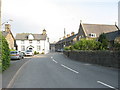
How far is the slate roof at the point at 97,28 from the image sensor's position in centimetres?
6607

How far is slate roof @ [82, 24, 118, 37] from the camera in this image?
66075mm

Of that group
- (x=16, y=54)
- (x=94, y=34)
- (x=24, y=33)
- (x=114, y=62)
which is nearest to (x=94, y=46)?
(x=16, y=54)

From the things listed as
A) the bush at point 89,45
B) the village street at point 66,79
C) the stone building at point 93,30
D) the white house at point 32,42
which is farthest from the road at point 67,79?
the white house at point 32,42

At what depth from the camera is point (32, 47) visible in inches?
3433

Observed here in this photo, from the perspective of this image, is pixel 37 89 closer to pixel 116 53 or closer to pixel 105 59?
pixel 116 53

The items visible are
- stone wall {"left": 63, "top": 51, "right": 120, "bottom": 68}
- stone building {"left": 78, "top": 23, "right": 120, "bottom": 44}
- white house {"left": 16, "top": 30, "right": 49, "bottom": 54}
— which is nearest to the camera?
stone wall {"left": 63, "top": 51, "right": 120, "bottom": 68}

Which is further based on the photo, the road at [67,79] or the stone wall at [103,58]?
the stone wall at [103,58]

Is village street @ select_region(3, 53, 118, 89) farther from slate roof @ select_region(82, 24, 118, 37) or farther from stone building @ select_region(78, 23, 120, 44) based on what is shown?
slate roof @ select_region(82, 24, 118, 37)

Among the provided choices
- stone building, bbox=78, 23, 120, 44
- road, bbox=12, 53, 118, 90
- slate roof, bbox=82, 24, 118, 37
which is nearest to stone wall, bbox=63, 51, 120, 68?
road, bbox=12, 53, 118, 90

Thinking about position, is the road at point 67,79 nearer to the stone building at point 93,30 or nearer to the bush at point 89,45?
the bush at point 89,45

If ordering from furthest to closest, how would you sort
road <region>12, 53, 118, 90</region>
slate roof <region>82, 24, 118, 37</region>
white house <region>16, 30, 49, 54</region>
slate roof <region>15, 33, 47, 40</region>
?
slate roof <region>15, 33, 47, 40</region>, white house <region>16, 30, 49, 54</region>, slate roof <region>82, 24, 118, 37</region>, road <region>12, 53, 118, 90</region>

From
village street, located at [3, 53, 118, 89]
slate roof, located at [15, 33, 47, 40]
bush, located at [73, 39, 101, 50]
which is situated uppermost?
slate roof, located at [15, 33, 47, 40]

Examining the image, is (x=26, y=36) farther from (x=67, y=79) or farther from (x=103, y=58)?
(x=67, y=79)

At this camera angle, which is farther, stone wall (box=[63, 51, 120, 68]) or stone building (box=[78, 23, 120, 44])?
stone building (box=[78, 23, 120, 44])
